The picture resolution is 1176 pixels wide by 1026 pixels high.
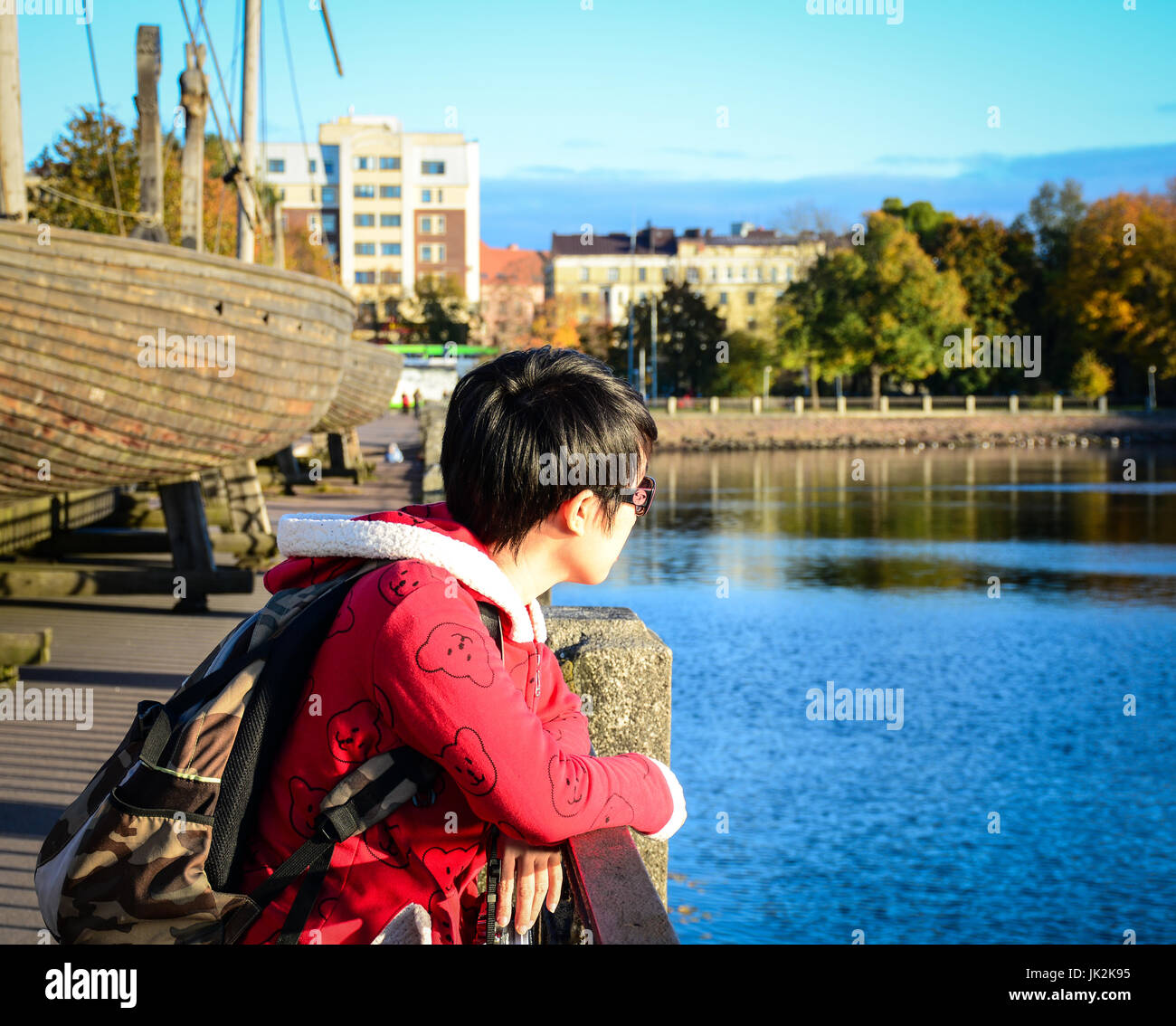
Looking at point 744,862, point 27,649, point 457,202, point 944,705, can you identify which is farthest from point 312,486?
point 457,202

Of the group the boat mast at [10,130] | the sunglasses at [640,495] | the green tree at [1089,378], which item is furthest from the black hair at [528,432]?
the green tree at [1089,378]

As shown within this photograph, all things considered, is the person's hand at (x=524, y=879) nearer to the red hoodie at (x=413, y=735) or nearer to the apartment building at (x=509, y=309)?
the red hoodie at (x=413, y=735)

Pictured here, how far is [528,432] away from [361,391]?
2040 cm

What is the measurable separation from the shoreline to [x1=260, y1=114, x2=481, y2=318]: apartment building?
2259 inches

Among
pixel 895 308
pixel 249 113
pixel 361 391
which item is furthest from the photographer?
pixel 895 308

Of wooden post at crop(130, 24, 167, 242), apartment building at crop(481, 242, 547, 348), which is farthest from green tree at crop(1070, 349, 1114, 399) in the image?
wooden post at crop(130, 24, 167, 242)

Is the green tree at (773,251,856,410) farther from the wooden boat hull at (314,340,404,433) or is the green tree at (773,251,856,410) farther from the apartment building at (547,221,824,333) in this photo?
the wooden boat hull at (314,340,404,433)

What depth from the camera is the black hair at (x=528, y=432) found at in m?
2.18

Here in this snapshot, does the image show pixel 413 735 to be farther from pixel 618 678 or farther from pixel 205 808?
pixel 618 678

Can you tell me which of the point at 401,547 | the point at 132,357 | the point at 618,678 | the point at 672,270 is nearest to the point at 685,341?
the point at 672,270

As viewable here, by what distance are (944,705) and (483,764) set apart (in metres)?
14.5

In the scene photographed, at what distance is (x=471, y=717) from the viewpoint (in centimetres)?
203

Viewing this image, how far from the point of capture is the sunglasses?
2324 mm

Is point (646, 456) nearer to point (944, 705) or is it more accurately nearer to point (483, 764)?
point (483, 764)
